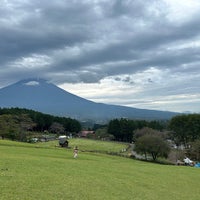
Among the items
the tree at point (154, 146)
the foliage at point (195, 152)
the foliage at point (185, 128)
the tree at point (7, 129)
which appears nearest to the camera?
the tree at point (154, 146)

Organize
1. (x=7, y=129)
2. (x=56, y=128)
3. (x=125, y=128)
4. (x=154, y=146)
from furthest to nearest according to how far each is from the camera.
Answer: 1. (x=125, y=128)
2. (x=56, y=128)
3. (x=7, y=129)
4. (x=154, y=146)

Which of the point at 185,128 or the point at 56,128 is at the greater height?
the point at 185,128

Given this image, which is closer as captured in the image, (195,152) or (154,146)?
(154,146)

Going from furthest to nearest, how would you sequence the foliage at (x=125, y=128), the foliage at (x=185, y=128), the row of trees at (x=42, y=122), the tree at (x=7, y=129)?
the foliage at (x=125, y=128), the foliage at (x=185, y=128), the row of trees at (x=42, y=122), the tree at (x=7, y=129)

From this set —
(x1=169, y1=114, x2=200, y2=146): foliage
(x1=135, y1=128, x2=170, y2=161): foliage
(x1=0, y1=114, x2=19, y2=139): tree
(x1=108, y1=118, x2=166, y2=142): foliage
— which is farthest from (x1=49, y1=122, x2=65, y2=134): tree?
(x1=135, y1=128, x2=170, y2=161): foliage

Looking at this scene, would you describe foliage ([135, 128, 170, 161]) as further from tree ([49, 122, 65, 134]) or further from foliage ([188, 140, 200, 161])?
tree ([49, 122, 65, 134])

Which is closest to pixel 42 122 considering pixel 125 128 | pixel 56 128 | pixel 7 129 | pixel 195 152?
pixel 56 128

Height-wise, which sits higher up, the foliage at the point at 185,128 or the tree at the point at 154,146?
the foliage at the point at 185,128

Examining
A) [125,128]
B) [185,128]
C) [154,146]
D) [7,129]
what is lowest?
[154,146]

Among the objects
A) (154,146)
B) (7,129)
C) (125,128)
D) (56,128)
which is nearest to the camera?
(154,146)

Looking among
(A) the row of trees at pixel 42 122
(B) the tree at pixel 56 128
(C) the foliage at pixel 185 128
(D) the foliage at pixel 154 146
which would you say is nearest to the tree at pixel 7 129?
(A) the row of trees at pixel 42 122

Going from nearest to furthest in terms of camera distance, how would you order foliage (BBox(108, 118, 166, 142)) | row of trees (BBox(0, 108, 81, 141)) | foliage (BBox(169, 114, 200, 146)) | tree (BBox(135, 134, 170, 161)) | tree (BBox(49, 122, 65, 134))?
tree (BBox(135, 134, 170, 161)), row of trees (BBox(0, 108, 81, 141)), foliage (BBox(169, 114, 200, 146)), tree (BBox(49, 122, 65, 134)), foliage (BBox(108, 118, 166, 142))

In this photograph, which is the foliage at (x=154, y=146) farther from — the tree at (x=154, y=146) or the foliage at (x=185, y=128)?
the foliage at (x=185, y=128)

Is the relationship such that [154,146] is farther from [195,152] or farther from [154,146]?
[195,152]
